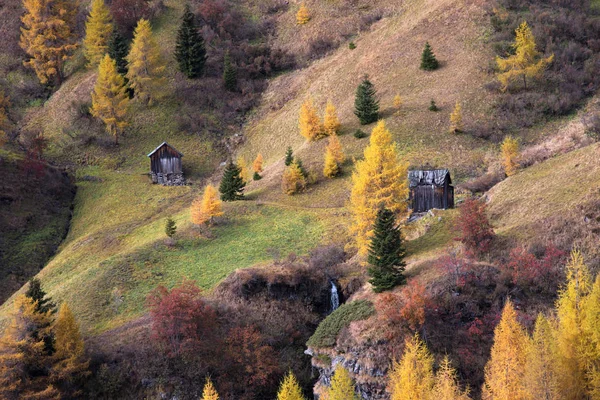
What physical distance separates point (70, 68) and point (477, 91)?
211 ft

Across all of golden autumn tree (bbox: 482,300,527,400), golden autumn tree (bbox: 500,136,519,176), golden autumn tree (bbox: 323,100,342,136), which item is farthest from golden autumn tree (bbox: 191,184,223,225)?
golden autumn tree (bbox: 482,300,527,400)

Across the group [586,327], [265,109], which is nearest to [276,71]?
[265,109]

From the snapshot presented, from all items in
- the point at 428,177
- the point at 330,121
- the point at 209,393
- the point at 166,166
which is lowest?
the point at 209,393

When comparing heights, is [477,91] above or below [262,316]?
above

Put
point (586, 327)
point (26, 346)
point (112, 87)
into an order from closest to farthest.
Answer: point (586, 327) → point (26, 346) → point (112, 87)

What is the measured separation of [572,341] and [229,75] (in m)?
74.7

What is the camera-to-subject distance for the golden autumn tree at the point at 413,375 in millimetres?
36562

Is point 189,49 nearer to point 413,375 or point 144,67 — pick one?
point 144,67

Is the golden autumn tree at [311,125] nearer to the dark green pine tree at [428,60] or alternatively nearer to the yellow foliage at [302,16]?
the dark green pine tree at [428,60]

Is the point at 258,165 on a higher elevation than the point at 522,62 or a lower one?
lower

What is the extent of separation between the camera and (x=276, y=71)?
105 meters

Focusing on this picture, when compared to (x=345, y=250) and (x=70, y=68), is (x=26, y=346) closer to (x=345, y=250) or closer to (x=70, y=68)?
(x=345, y=250)

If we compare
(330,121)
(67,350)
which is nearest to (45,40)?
(330,121)

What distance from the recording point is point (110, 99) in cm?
9106
